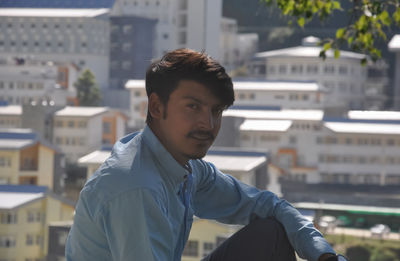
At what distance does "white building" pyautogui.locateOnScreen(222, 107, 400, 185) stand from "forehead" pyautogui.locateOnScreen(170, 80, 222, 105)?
492 inches

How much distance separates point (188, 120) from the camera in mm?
741

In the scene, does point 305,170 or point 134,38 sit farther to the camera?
point 134,38

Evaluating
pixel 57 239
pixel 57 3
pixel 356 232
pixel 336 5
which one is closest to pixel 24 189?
pixel 57 239

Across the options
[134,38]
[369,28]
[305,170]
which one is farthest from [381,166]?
[369,28]

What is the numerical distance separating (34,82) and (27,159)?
442 cm

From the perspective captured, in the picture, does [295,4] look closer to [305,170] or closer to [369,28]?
[369,28]

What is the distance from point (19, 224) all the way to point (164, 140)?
9060 millimetres

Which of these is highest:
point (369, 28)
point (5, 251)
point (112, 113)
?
point (369, 28)

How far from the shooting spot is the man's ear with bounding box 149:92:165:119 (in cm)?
74

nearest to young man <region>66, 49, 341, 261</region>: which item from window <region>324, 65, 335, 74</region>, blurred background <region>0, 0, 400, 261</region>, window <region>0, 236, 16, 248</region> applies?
blurred background <region>0, 0, 400, 261</region>

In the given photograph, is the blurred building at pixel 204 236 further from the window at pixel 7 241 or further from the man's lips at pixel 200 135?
the man's lips at pixel 200 135

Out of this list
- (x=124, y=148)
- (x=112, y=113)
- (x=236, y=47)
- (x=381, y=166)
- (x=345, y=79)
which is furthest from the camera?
(x=236, y=47)

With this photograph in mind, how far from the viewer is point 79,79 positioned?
1634 cm

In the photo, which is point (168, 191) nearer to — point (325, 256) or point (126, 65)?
point (325, 256)
